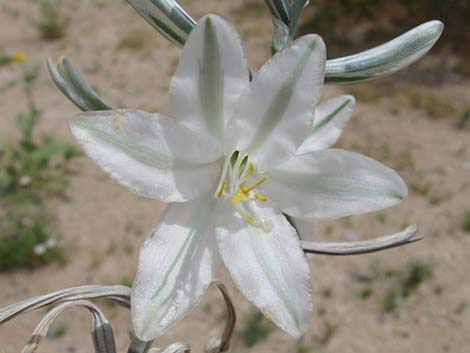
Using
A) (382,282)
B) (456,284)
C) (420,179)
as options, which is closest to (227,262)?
(382,282)

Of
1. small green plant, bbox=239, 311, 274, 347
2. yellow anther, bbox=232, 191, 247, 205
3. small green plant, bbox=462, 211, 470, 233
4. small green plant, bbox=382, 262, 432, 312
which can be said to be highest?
yellow anther, bbox=232, 191, 247, 205

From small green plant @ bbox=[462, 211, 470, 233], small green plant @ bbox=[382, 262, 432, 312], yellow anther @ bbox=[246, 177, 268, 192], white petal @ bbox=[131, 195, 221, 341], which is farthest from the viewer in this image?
small green plant @ bbox=[462, 211, 470, 233]

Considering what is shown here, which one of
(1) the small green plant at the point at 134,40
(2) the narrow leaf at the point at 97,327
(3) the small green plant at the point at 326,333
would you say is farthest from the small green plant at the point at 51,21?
(2) the narrow leaf at the point at 97,327

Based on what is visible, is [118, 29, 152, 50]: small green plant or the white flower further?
[118, 29, 152, 50]: small green plant

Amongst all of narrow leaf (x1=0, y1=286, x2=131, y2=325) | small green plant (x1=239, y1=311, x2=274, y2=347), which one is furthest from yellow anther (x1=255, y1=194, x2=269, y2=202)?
small green plant (x1=239, y1=311, x2=274, y2=347)

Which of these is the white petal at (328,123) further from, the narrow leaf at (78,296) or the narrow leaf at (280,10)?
the narrow leaf at (78,296)

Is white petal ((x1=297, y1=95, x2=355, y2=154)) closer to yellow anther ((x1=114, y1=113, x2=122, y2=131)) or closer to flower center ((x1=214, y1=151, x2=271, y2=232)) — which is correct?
flower center ((x1=214, y1=151, x2=271, y2=232))
